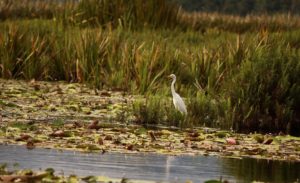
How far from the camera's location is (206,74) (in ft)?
68.9

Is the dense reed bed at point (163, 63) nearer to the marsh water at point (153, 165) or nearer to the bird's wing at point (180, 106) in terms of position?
the bird's wing at point (180, 106)

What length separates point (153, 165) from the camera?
1152cm

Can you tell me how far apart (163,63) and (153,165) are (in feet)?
33.3

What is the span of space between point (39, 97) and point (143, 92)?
228cm

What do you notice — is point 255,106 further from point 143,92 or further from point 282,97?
point 143,92

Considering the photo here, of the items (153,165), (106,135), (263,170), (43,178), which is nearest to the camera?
(43,178)

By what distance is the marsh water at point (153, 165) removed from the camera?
423 inches

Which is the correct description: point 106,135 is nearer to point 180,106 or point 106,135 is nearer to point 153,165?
point 153,165

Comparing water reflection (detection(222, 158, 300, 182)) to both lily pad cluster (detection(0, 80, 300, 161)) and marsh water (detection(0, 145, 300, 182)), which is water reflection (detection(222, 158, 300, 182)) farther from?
lily pad cluster (detection(0, 80, 300, 161))

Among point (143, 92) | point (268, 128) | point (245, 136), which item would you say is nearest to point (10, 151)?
point (245, 136)

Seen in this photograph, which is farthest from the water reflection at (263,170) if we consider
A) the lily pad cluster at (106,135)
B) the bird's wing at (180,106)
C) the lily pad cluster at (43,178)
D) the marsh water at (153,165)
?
the bird's wing at (180,106)

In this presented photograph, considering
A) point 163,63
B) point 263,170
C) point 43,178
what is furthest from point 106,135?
point 163,63

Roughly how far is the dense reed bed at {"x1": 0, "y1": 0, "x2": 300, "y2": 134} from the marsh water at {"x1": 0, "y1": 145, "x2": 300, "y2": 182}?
3948mm

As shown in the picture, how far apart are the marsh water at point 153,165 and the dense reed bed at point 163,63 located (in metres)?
3.95
